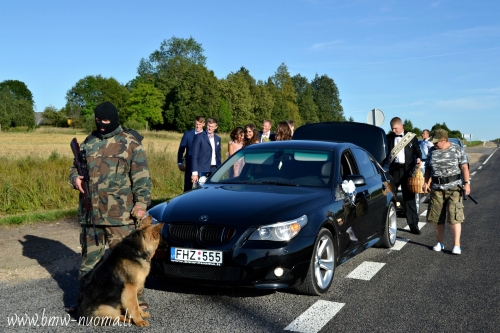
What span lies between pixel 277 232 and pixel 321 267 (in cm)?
78

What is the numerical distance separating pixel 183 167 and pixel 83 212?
6.49m

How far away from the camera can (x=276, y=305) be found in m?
5.62

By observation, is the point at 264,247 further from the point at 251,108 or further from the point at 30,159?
the point at 251,108

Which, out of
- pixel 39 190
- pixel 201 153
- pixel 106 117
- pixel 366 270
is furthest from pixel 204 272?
pixel 39 190

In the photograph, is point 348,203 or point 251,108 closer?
point 348,203

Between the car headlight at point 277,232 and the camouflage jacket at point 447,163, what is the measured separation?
13.1 ft

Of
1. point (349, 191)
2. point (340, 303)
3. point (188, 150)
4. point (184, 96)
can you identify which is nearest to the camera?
point (340, 303)

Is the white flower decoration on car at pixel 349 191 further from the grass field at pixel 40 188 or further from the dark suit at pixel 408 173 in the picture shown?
the grass field at pixel 40 188

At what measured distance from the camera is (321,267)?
5.98m

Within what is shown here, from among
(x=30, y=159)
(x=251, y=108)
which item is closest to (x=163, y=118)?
(x=251, y=108)

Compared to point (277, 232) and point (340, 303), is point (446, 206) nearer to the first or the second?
point (340, 303)

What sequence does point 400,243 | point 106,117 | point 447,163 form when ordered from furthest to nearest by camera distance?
point 400,243
point 447,163
point 106,117

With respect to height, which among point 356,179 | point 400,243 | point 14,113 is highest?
point 14,113

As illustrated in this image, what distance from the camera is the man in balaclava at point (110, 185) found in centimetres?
541
